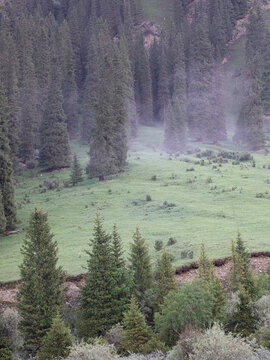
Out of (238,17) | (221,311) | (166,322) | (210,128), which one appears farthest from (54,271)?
(238,17)

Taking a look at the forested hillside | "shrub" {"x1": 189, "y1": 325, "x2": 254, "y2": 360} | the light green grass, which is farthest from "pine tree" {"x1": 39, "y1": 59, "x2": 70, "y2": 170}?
"shrub" {"x1": 189, "y1": 325, "x2": 254, "y2": 360}

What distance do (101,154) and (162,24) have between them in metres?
117

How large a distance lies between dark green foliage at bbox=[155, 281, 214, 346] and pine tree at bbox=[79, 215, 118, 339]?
3.44m

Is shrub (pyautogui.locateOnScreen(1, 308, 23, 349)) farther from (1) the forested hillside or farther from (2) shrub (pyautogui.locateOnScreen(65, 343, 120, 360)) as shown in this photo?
(1) the forested hillside

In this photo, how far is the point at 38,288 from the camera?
74.8 feet

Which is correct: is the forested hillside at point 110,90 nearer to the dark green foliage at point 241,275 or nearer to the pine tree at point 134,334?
the pine tree at point 134,334

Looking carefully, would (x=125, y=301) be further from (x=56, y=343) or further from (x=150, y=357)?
(x=150, y=357)

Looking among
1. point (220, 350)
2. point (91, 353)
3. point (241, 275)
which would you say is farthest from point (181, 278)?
point (220, 350)

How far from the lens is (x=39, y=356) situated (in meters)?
20.0

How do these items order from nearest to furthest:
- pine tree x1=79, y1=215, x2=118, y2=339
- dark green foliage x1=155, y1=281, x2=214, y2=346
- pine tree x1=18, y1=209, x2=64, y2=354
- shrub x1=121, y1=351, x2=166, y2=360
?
1. shrub x1=121, y1=351, x2=166, y2=360
2. dark green foliage x1=155, y1=281, x2=214, y2=346
3. pine tree x1=18, y1=209, x2=64, y2=354
4. pine tree x1=79, y1=215, x2=118, y2=339

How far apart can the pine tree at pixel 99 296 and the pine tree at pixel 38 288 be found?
1.49 m

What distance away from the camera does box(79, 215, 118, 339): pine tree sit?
22.8 metres

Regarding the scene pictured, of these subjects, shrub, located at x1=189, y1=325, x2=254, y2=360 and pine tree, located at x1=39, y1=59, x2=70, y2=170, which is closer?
shrub, located at x1=189, y1=325, x2=254, y2=360

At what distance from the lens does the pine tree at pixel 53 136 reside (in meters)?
73.1
